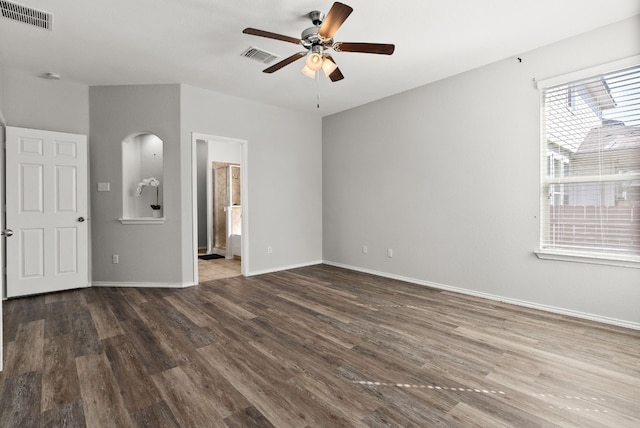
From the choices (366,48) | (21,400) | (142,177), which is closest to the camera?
(21,400)

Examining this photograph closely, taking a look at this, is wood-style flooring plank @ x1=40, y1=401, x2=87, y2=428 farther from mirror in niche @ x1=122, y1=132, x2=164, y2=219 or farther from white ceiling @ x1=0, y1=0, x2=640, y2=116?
mirror in niche @ x1=122, y1=132, x2=164, y2=219

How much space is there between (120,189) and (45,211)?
87cm

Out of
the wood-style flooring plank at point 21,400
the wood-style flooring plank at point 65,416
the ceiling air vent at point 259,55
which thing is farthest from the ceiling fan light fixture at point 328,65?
the wood-style flooring plank at point 21,400

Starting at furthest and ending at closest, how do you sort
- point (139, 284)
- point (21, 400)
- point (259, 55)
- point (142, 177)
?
point (142, 177), point (139, 284), point (259, 55), point (21, 400)

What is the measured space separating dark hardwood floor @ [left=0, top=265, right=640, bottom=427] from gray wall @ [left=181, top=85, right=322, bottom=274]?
66.4 inches

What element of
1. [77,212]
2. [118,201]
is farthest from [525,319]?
[77,212]

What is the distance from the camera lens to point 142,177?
5.09 meters

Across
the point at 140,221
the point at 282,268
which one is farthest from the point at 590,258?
the point at 140,221

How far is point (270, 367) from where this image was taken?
88.2 inches

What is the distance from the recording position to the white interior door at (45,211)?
3805mm

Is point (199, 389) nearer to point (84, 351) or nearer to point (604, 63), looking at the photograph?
point (84, 351)

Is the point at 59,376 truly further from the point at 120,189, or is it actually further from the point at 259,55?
the point at 259,55

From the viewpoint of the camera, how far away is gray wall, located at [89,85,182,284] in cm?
434

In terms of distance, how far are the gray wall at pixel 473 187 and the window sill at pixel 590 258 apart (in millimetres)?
63
